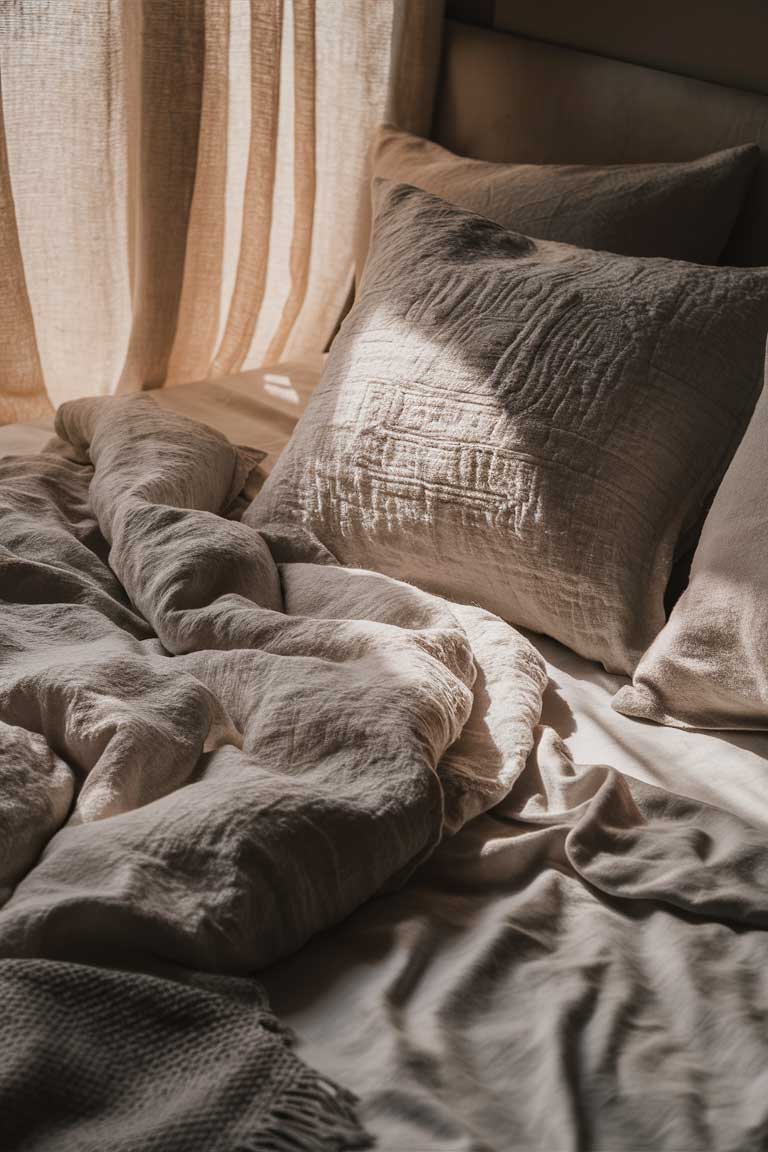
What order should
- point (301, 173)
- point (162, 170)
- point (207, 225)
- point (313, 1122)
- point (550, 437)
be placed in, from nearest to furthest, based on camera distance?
1. point (313, 1122)
2. point (550, 437)
3. point (162, 170)
4. point (207, 225)
5. point (301, 173)

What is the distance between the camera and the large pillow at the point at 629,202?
4.91ft

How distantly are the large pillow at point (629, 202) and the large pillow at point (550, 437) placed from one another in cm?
20

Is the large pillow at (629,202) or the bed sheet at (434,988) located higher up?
the large pillow at (629,202)

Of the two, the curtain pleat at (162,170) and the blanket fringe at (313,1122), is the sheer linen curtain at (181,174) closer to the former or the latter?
the curtain pleat at (162,170)

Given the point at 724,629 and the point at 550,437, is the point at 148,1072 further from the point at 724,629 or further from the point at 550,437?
the point at 550,437

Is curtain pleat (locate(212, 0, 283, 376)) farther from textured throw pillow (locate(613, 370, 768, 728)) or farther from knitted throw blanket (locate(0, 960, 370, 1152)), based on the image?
knitted throw blanket (locate(0, 960, 370, 1152))

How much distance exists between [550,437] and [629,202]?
0.50 m

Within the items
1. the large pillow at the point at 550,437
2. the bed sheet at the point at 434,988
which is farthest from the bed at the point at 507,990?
the large pillow at the point at 550,437

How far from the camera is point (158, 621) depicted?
113cm

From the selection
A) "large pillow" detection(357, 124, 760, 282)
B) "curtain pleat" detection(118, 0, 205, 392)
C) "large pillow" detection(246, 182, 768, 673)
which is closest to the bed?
"large pillow" detection(246, 182, 768, 673)

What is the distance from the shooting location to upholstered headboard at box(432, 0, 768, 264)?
1546 mm

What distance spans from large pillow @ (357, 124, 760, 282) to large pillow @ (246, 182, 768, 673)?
0.20 m

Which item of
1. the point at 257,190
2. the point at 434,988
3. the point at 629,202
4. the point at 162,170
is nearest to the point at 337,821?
the point at 434,988

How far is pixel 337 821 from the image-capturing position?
80 cm
